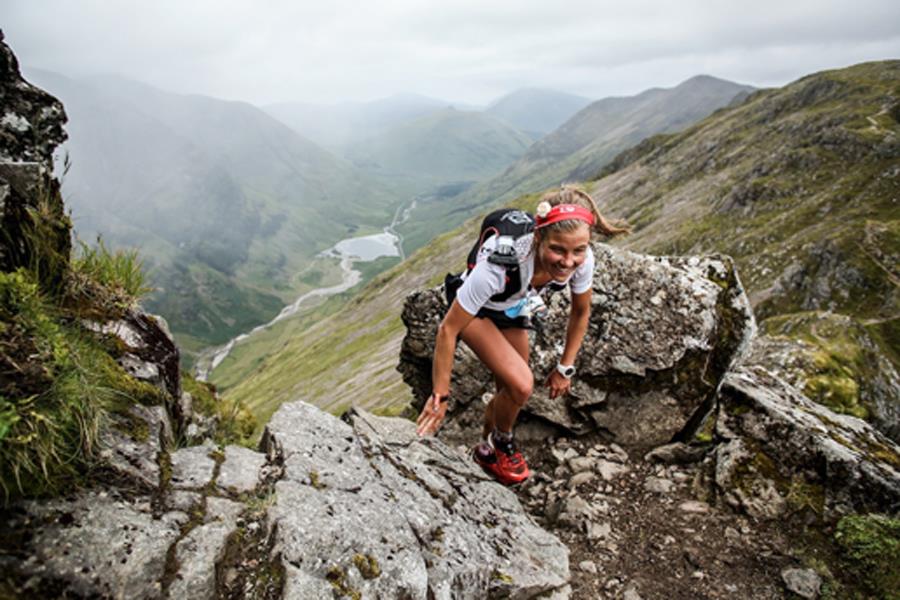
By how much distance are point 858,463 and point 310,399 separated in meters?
115

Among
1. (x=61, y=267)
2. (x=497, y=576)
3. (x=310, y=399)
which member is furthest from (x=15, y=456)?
(x=310, y=399)

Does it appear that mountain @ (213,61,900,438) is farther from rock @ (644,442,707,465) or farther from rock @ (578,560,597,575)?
rock @ (578,560,597,575)

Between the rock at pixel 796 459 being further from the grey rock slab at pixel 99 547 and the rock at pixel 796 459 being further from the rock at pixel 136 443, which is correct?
the rock at pixel 136 443

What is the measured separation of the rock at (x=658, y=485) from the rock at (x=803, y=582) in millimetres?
2624

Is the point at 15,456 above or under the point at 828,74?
under

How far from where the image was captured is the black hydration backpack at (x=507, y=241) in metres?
7.68

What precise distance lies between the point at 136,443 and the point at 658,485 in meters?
10.0

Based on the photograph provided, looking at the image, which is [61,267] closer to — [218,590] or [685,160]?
[218,590]

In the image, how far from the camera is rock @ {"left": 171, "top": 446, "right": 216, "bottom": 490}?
6550 millimetres

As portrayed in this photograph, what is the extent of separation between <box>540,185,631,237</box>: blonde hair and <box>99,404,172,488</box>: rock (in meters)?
6.71

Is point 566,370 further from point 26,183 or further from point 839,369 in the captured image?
point 839,369

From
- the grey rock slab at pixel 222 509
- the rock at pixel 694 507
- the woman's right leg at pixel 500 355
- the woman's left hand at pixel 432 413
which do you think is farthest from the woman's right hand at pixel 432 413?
the rock at pixel 694 507

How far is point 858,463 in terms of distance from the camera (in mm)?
8977

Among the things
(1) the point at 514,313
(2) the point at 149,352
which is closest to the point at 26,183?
(2) the point at 149,352
